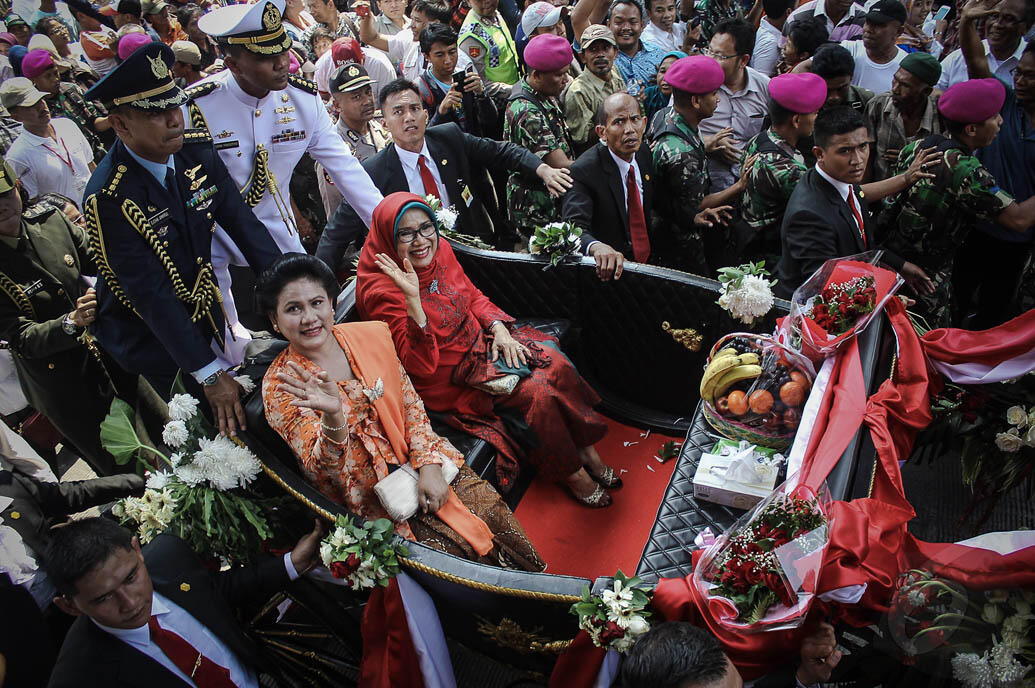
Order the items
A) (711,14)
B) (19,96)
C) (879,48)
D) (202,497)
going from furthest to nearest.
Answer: (711,14)
(879,48)
(19,96)
(202,497)

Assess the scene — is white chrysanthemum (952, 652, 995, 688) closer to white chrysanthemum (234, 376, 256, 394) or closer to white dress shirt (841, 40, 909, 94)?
white chrysanthemum (234, 376, 256, 394)

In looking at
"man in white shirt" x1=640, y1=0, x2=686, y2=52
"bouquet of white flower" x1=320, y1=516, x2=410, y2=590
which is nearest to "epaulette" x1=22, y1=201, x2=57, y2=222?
"bouquet of white flower" x1=320, y1=516, x2=410, y2=590

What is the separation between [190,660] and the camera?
2391 mm

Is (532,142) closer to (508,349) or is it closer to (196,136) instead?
(508,349)

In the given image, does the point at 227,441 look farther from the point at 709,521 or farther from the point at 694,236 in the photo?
the point at 694,236

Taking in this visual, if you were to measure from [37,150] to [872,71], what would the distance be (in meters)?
6.33

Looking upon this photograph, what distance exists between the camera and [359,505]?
2900 mm

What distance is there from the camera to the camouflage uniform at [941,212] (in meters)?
3.69

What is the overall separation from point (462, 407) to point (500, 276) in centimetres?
98

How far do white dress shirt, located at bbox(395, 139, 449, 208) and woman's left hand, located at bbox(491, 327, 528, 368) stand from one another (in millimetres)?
1266

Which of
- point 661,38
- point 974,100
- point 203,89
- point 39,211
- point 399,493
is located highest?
point 203,89

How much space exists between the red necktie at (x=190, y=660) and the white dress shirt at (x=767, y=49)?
20.8 ft

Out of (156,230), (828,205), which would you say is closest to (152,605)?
(156,230)

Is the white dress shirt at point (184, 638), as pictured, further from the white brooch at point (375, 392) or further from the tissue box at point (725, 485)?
the tissue box at point (725, 485)
